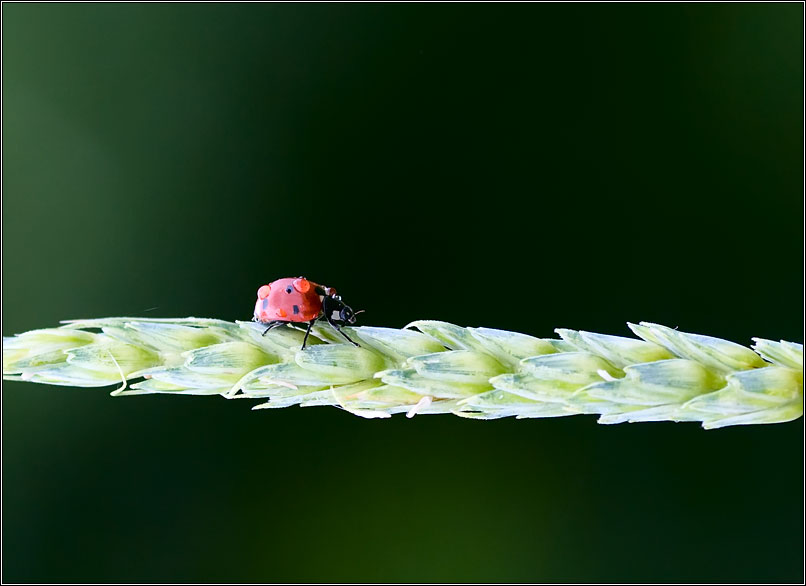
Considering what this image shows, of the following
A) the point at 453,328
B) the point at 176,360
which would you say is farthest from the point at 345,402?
the point at 176,360

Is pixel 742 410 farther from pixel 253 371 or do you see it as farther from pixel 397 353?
pixel 253 371

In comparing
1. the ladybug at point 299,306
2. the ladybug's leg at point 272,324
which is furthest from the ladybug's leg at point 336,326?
the ladybug's leg at point 272,324

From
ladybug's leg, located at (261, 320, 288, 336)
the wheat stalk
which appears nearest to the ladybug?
ladybug's leg, located at (261, 320, 288, 336)

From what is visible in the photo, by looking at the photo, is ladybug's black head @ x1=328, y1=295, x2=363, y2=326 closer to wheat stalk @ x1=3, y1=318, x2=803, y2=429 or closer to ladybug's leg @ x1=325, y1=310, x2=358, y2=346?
ladybug's leg @ x1=325, y1=310, x2=358, y2=346

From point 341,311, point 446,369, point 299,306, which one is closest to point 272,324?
point 299,306

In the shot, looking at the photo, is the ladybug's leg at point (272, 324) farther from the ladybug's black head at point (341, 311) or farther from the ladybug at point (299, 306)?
the ladybug's black head at point (341, 311)
